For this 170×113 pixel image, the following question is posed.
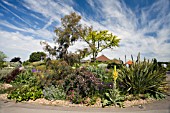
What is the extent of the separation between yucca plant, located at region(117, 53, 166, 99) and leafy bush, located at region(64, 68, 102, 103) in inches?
50.8

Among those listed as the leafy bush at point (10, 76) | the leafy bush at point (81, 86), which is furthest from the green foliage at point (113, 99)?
the leafy bush at point (10, 76)

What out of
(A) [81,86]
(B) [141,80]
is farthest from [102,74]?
(A) [81,86]

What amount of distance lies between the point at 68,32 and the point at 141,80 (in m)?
24.0

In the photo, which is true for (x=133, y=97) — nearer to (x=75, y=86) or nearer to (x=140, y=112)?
(x=140, y=112)

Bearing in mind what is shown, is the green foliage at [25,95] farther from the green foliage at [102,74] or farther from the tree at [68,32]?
the tree at [68,32]

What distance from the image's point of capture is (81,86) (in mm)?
7145

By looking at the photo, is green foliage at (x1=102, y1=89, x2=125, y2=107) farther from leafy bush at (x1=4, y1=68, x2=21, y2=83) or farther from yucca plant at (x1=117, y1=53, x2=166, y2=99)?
leafy bush at (x1=4, y1=68, x2=21, y2=83)

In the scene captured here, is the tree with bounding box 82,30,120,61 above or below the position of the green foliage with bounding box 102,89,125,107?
above

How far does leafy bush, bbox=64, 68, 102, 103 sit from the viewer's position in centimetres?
700

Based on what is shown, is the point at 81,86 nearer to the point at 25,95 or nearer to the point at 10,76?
the point at 25,95

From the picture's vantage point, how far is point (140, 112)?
5.65 meters

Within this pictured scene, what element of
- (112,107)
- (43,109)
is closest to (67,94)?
(43,109)

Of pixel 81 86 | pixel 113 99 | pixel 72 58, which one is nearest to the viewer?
pixel 113 99

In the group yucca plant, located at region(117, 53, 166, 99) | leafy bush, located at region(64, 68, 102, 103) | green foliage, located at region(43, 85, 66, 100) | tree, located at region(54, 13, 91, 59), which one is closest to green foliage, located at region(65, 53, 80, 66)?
tree, located at region(54, 13, 91, 59)
